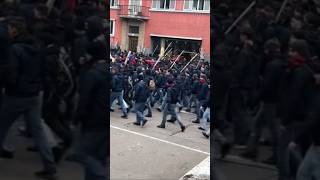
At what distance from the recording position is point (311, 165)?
Answer: 1.11 m

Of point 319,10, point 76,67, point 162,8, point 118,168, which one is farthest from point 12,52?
point 162,8

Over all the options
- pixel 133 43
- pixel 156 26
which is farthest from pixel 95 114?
pixel 156 26

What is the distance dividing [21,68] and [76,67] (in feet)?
0.46

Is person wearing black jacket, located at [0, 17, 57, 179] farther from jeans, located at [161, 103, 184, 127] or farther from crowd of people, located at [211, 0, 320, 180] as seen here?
jeans, located at [161, 103, 184, 127]

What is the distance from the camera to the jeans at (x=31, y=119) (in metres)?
1.06

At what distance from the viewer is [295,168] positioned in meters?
1.14

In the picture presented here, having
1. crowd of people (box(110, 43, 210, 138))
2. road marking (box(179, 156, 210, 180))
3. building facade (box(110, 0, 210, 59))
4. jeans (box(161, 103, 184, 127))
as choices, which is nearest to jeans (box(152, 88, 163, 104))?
crowd of people (box(110, 43, 210, 138))

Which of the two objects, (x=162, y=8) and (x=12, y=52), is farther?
(x=162, y=8)

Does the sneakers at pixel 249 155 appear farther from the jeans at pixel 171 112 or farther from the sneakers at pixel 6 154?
the jeans at pixel 171 112

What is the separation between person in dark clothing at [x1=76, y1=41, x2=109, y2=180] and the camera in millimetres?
1064

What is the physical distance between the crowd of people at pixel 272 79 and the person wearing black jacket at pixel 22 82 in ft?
1.68

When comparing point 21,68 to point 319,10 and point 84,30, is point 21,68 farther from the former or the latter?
point 319,10

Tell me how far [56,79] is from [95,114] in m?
0.14

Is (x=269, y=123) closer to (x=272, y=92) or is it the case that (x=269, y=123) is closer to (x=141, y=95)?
→ (x=272, y=92)
